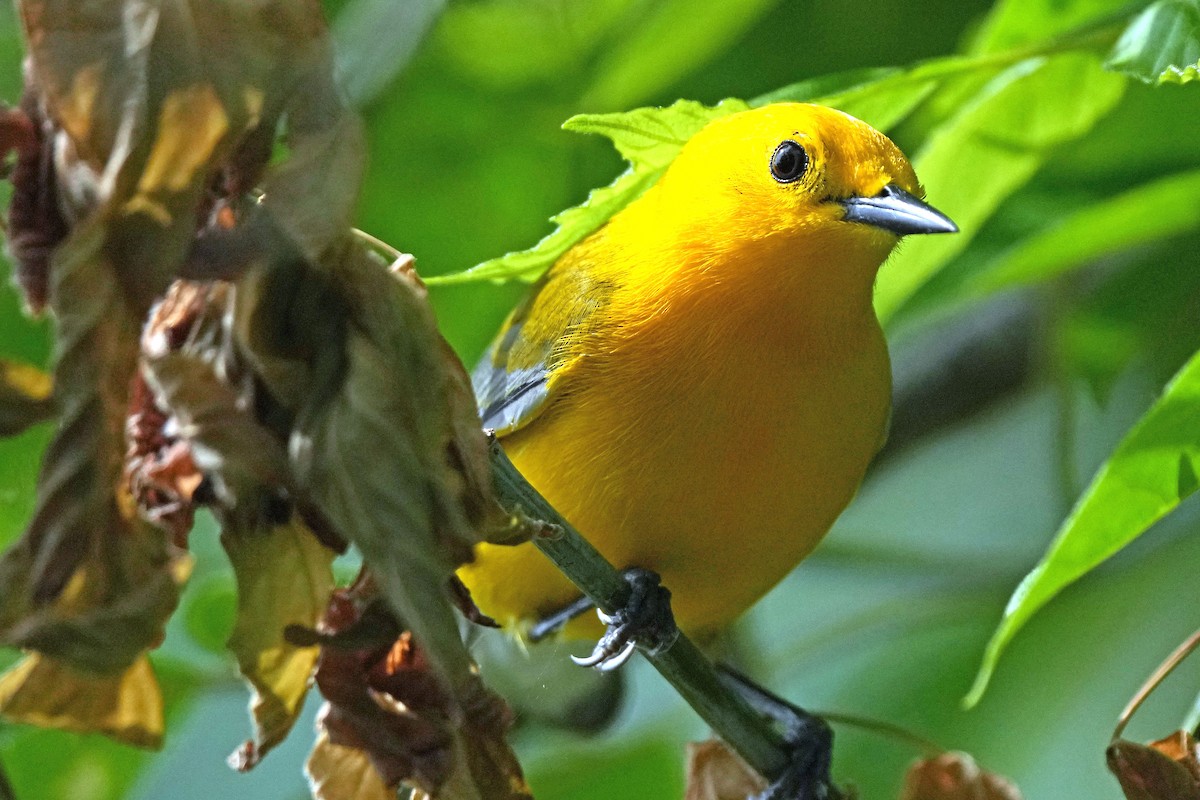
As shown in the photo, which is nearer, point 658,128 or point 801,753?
point 658,128

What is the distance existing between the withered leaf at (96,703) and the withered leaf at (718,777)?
110cm

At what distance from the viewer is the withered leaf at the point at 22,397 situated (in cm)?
97

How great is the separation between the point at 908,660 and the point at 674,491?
1.69m

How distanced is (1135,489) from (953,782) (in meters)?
0.51

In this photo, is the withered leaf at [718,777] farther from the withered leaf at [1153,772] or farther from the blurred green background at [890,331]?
the blurred green background at [890,331]

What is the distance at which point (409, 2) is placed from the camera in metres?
2.52

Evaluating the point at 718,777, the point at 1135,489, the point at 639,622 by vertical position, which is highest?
the point at 1135,489

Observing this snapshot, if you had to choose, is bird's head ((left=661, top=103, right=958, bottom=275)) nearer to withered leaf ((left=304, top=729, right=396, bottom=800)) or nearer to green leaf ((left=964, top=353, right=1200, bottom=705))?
green leaf ((left=964, top=353, right=1200, bottom=705))

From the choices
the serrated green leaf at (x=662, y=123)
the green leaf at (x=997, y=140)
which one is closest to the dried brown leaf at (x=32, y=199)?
the serrated green leaf at (x=662, y=123)

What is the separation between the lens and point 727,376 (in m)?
2.23

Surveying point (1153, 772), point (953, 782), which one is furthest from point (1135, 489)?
point (953, 782)

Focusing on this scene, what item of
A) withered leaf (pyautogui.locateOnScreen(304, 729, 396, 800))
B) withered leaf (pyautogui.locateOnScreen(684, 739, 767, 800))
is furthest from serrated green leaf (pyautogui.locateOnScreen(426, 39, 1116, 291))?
withered leaf (pyautogui.locateOnScreen(684, 739, 767, 800))

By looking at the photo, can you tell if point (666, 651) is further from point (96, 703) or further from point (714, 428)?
point (96, 703)

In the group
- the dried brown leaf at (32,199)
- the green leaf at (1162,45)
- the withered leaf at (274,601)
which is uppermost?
the green leaf at (1162,45)
